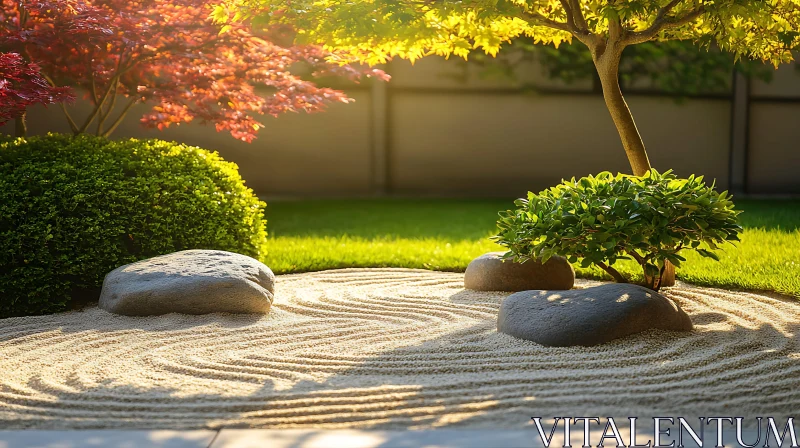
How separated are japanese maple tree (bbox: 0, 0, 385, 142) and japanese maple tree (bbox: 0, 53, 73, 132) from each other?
44 centimetres

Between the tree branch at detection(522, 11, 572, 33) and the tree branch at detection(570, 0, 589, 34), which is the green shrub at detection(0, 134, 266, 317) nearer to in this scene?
the tree branch at detection(522, 11, 572, 33)

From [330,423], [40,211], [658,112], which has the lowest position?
[330,423]

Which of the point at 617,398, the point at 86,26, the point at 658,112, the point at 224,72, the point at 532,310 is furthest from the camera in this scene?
the point at 658,112

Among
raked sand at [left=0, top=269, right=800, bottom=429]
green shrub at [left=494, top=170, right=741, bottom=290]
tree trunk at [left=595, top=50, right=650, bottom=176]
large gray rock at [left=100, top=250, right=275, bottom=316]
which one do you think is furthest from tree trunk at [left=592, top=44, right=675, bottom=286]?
large gray rock at [left=100, top=250, right=275, bottom=316]

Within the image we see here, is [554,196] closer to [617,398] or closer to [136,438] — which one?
[617,398]

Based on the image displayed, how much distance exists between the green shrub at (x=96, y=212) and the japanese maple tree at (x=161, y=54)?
1.86 feet

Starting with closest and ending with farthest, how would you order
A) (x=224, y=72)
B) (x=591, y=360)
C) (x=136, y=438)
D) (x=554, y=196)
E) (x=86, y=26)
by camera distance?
(x=136, y=438)
(x=591, y=360)
(x=554, y=196)
(x=86, y=26)
(x=224, y=72)

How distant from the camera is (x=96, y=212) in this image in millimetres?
5621

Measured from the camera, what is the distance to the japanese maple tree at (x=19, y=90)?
540 cm

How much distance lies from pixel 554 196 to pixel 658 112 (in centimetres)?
953

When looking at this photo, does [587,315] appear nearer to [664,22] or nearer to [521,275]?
[521,275]

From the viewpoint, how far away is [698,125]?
1427 cm

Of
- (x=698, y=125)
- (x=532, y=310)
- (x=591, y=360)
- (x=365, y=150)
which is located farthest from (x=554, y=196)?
(x=698, y=125)

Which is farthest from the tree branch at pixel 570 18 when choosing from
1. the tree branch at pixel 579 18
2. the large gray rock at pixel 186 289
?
the large gray rock at pixel 186 289
